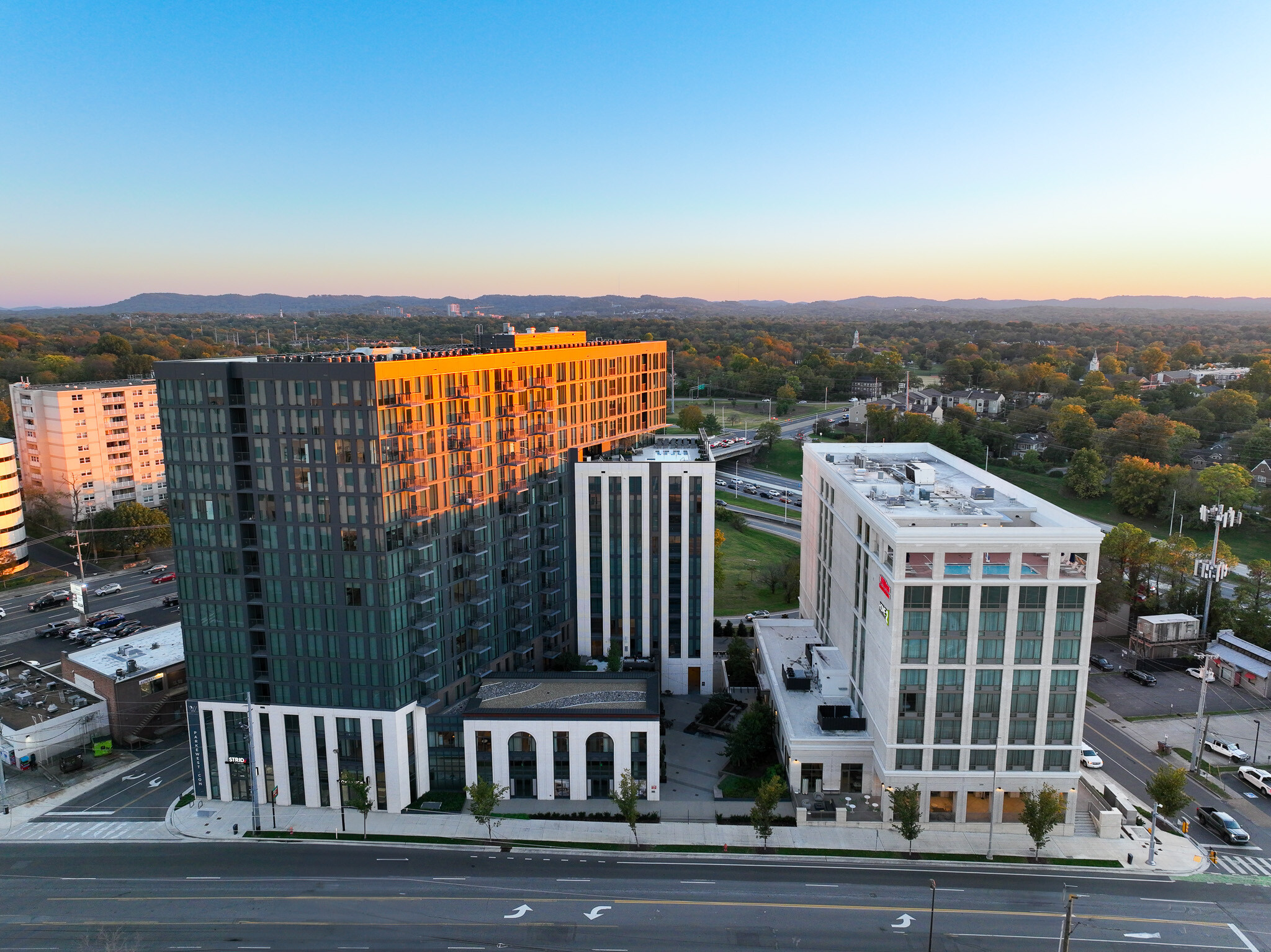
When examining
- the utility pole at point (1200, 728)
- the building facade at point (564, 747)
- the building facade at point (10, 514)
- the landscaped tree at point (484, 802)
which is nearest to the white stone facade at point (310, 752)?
the building facade at point (564, 747)

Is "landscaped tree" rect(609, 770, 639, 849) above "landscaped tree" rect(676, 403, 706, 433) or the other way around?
the other way around

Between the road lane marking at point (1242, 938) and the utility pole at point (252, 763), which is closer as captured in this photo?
the road lane marking at point (1242, 938)

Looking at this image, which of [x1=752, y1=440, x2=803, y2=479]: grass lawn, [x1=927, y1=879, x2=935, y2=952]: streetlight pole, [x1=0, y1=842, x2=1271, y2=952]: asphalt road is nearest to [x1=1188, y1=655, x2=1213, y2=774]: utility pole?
[x1=0, y1=842, x2=1271, y2=952]: asphalt road

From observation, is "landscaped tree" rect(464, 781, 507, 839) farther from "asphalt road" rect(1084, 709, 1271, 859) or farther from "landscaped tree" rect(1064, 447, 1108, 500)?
Answer: "landscaped tree" rect(1064, 447, 1108, 500)

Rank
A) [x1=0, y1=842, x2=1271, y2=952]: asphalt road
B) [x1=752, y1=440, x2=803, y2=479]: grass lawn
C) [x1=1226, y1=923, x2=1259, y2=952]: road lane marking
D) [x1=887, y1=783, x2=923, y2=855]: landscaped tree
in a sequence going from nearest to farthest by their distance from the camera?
[x1=1226, y1=923, x2=1259, y2=952]: road lane marking → [x1=0, y1=842, x2=1271, y2=952]: asphalt road → [x1=887, y1=783, x2=923, y2=855]: landscaped tree → [x1=752, y1=440, x2=803, y2=479]: grass lawn

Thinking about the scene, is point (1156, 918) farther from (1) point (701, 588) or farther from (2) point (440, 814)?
(2) point (440, 814)

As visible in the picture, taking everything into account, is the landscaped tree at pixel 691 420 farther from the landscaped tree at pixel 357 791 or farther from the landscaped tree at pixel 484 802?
the landscaped tree at pixel 484 802
